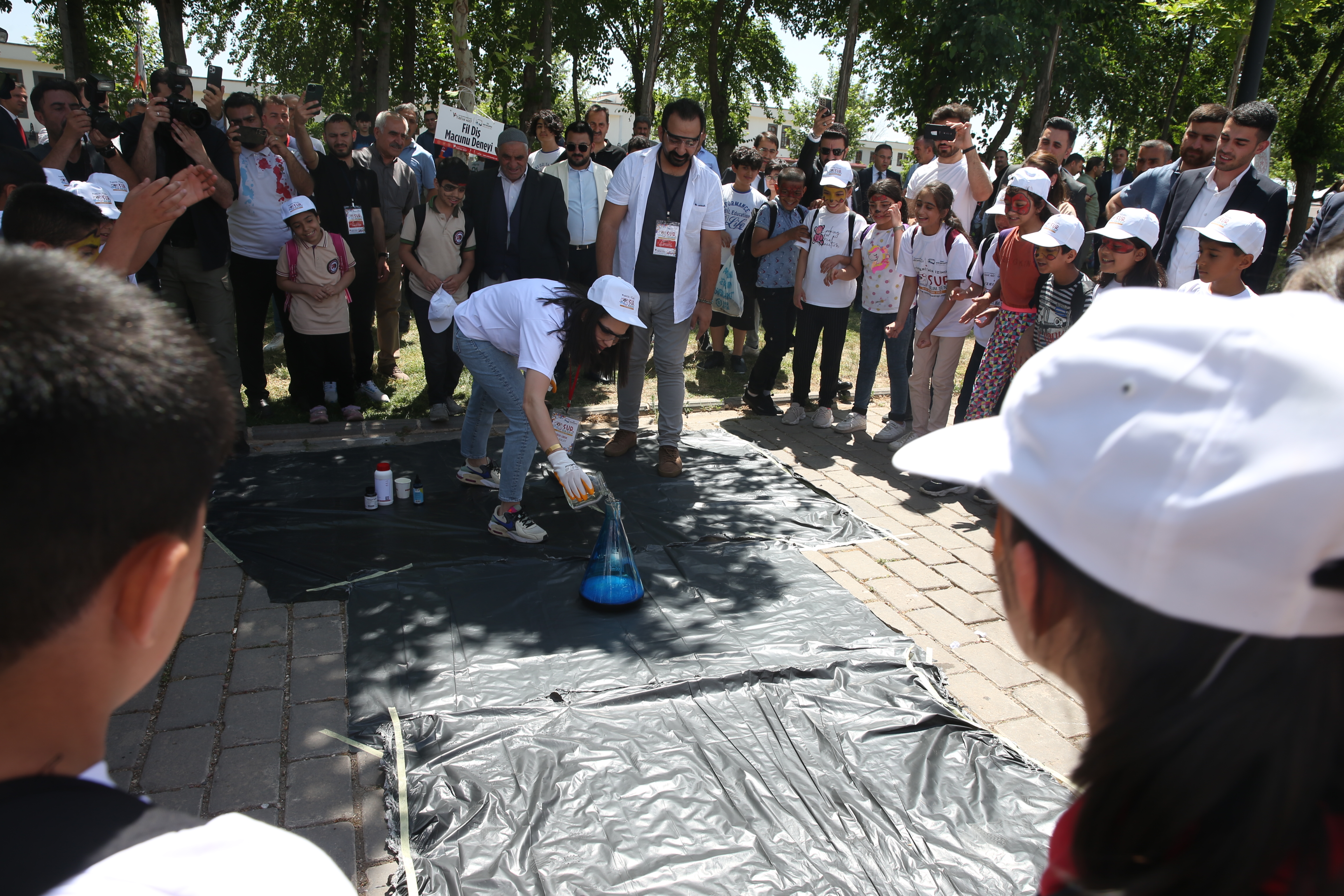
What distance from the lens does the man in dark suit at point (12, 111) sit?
593cm

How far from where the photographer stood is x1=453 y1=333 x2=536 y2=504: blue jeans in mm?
4586

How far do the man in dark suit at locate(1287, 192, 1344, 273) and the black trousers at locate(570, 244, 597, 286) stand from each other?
4.53 m

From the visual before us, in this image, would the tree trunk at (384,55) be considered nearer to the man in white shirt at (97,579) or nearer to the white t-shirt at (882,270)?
the white t-shirt at (882,270)

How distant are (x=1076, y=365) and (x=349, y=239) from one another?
21.4 feet

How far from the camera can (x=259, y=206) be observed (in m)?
5.95

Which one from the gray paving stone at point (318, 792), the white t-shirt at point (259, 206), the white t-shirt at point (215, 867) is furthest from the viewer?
the white t-shirt at point (259, 206)

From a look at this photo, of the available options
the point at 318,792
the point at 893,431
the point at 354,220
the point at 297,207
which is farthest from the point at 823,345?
the point at 318,792

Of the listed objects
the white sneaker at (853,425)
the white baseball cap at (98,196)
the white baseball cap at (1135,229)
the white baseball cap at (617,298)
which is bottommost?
the white sneaker at (853,425)

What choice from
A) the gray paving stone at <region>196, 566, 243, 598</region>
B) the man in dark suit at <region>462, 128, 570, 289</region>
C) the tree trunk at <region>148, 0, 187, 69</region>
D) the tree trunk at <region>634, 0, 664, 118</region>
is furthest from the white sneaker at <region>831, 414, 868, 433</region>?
the tree trunk at <region>148, 0, 187, 69</region>

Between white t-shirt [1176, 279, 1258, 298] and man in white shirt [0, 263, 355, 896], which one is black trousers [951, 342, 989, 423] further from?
man in white shirt [0, 263, 355, 896]

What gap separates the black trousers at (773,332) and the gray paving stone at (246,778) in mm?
4803

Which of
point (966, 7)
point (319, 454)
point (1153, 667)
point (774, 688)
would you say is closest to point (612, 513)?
point (774, 688)

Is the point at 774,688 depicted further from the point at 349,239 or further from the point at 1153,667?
the point at 349,239

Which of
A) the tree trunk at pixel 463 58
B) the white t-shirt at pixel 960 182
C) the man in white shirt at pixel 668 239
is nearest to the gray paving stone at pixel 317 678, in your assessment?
the man in white shirt at pixel 668 239
